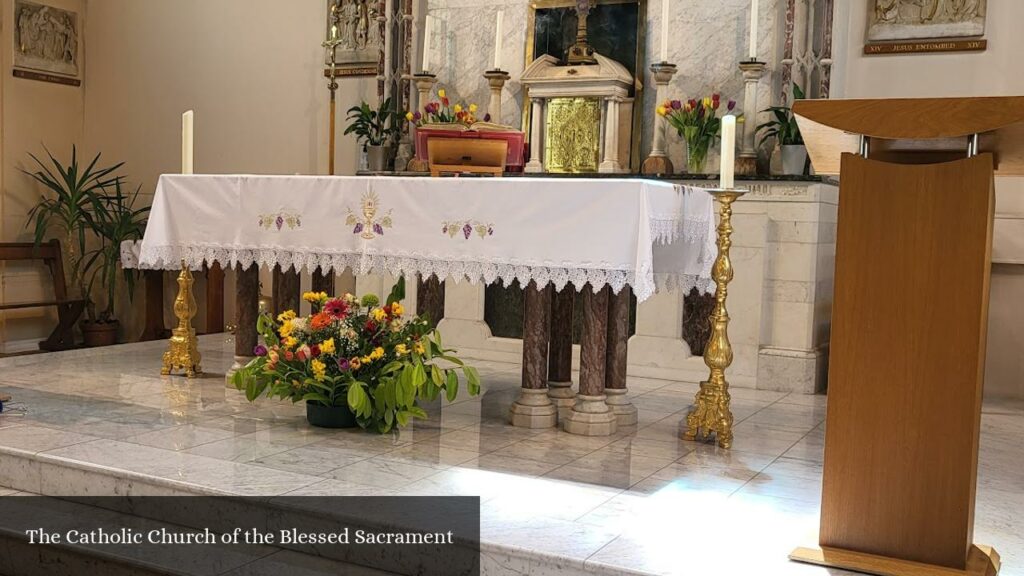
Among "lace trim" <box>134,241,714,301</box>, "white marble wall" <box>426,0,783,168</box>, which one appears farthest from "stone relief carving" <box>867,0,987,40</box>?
"lace trim" <box>134,241,714,301</box>

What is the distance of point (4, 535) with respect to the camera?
3441 millimetres

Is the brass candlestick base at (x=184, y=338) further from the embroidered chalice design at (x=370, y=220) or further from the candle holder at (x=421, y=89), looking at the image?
the candle holder at (x=421, y=89)

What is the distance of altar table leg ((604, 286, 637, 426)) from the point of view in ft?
16.0

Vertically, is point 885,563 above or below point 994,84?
below

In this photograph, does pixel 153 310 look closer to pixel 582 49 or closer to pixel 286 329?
pixel 582 49

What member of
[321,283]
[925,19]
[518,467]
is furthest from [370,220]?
[925,19]

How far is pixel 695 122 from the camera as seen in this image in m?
6.57

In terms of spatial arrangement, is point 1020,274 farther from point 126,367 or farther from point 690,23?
point 126,367

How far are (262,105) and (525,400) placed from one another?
4673 millimetres

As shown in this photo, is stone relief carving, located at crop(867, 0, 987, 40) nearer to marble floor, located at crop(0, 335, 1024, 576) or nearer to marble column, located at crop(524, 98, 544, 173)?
marble column, located at crop(524, 98, 544, 173)

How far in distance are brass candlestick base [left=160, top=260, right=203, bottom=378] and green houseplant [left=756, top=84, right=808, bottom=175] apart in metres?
3.55

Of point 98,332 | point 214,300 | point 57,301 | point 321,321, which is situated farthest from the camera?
point 98,332

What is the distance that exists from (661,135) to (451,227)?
2.89m

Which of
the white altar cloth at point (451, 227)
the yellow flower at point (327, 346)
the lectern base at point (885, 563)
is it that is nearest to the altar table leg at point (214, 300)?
the white altar cloth at point (451, 227)
